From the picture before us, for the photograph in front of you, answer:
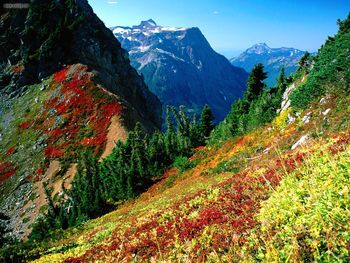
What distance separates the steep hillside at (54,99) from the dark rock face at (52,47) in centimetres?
35

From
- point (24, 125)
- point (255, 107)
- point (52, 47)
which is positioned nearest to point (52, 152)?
point (24, 125)

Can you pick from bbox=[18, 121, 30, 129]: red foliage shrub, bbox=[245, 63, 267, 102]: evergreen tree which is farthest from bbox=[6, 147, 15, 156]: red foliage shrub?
bbox=[245, 63, 267, 102]: evergreen tree

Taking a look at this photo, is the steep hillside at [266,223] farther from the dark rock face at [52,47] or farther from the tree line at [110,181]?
the dark rock face at [52,47]

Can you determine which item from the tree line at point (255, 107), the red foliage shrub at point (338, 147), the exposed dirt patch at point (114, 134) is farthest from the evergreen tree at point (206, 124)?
the red foliage shrub at point (338, 147)

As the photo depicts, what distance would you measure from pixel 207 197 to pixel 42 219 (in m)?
52.3

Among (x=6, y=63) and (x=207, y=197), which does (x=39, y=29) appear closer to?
(x=6, y=63)

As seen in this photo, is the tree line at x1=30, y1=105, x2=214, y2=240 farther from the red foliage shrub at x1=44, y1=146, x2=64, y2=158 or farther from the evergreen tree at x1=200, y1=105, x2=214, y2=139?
the evergreen tree at x1=200, y1=105, x2=214, y2=139

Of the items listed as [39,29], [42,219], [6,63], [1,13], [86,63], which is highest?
[1,13]

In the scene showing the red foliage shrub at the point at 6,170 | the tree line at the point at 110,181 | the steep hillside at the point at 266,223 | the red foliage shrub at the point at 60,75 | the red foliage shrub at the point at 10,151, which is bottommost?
the tree line at the point at 110,181

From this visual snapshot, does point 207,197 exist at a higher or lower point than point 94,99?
lower

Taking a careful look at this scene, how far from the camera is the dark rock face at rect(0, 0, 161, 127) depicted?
111 meters

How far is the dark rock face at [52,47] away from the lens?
110875 millimetres

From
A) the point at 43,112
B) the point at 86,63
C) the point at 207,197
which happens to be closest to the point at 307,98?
the point at 207,197

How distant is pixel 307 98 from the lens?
126 feet
